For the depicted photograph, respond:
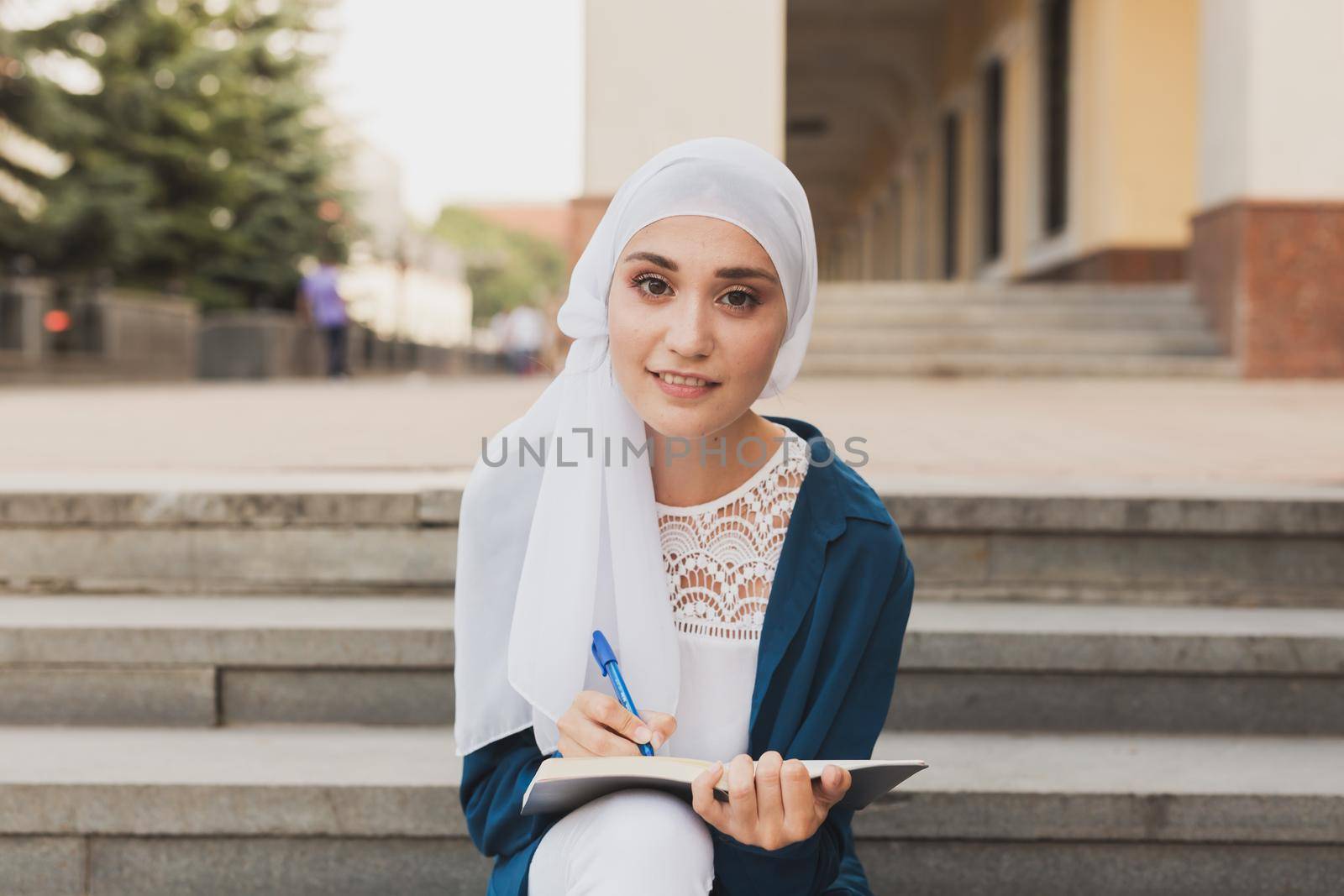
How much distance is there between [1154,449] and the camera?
4.85 meters

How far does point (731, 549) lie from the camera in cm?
185

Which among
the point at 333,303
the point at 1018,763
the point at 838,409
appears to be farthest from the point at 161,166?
the point at 1018,763

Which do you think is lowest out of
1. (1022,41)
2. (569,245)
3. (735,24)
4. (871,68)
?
(569,245)

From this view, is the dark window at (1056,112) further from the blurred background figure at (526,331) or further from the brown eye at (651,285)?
the blurred background figure at (526,331)

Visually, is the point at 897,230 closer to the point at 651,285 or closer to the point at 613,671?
the point at 651,285

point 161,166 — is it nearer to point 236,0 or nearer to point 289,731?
point 236,0

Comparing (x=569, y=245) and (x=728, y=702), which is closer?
(x=728, y=702)

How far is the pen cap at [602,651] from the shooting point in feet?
5.60

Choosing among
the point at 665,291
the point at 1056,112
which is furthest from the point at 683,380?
the point at 1056,112

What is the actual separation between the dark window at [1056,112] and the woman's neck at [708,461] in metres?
13.4

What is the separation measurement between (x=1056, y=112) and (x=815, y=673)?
571 inches

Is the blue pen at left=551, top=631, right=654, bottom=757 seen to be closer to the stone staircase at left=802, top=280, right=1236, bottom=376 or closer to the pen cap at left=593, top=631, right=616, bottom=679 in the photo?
the pen cap at left=593, top=631, right=616, bottom=679

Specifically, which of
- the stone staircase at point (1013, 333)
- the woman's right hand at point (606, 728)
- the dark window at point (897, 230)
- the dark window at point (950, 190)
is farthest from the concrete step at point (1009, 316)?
the dark window at point (897, 230)

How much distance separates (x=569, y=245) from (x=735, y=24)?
215 cm
